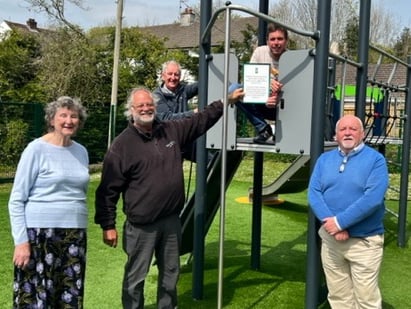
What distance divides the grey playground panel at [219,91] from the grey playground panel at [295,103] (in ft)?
1.33

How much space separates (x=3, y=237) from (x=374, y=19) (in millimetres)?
35914

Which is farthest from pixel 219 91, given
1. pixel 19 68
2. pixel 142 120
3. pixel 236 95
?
pixel 19 68

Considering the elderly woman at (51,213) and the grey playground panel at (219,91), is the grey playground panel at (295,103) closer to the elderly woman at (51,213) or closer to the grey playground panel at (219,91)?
the grey playground panel at (219,91)

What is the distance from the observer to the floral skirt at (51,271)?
3.21 metres

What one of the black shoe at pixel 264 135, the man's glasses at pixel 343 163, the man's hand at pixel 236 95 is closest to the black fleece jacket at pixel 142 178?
the man's hand at pixel 236 95

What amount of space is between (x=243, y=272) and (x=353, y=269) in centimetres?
226

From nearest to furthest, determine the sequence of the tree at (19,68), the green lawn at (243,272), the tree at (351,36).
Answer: the green lawn at (243,272)
the tree at (19,68)
the tree at (351,36)

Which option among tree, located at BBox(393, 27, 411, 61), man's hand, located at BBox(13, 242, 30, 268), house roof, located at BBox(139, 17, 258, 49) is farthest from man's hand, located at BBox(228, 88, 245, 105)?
tree, located at BBox(393, 27, 411, 61)

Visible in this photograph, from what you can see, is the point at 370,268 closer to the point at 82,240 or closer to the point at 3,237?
the point at 82,240

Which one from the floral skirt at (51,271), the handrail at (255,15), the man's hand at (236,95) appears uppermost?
the handrail at (255,15)

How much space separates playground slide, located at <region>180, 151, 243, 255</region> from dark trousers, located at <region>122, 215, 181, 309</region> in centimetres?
113

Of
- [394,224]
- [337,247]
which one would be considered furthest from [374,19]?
[337,247]

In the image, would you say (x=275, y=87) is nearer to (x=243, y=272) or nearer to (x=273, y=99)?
(x=273, y=99)

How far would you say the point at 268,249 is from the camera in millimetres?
6715
